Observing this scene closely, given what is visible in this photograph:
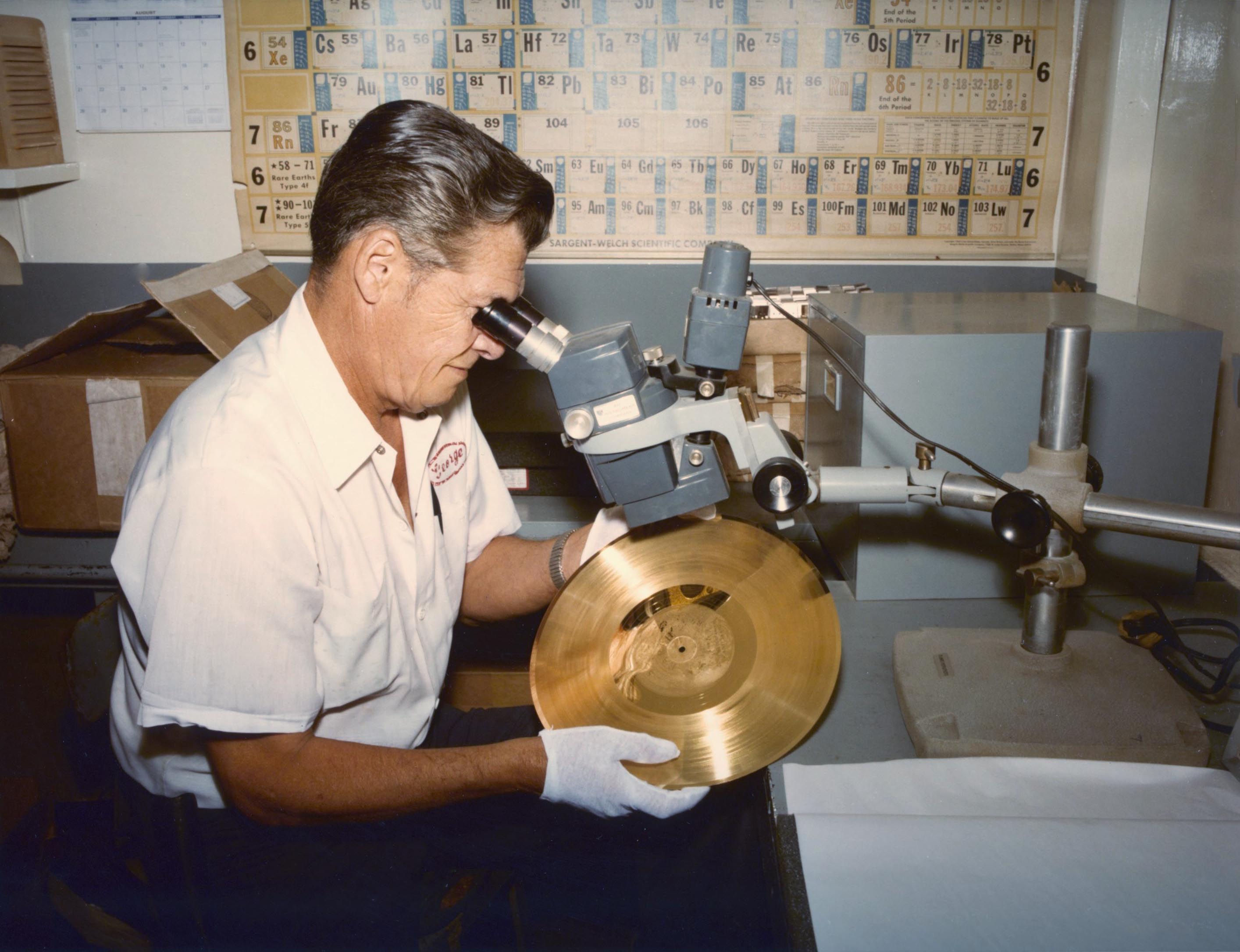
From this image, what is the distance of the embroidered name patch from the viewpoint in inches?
58.3

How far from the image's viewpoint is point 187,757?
1.32 meters

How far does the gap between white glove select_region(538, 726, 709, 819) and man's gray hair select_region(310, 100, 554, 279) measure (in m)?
0.64

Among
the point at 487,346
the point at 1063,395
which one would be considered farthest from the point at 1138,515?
the point at 487,346

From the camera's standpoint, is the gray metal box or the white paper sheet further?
the gray metal box

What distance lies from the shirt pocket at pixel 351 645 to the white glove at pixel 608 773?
0.29 m

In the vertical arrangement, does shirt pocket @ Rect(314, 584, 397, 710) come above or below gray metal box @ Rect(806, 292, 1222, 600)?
below

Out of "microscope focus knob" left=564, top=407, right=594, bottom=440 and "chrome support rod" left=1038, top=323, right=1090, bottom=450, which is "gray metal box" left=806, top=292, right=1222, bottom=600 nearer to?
"chrome support rod" left=1038, top=323, right=1090, bottom=450

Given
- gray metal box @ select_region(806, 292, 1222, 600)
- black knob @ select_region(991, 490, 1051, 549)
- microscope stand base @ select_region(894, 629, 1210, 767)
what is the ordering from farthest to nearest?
gray metal box @ select_region(806, 292, 1222, 600)
microscope stand base @ select_region(894, 629, 1210, 767)
black knob @ select_region(991, 490, 1051, 549)

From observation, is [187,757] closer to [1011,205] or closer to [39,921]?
[39,921]

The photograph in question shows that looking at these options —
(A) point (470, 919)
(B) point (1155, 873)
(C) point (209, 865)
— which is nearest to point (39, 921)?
(C) point (209, 865)

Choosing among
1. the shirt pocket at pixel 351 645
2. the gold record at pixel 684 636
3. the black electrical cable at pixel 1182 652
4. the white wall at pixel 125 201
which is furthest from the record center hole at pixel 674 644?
Answer: the white wall at pixel 125 201

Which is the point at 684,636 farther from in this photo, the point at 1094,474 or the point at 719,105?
the point at 719,105

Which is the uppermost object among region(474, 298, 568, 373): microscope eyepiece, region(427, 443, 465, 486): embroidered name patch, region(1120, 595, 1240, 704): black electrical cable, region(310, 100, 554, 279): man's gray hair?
region(310, 100, 554, 279): man's gray hair

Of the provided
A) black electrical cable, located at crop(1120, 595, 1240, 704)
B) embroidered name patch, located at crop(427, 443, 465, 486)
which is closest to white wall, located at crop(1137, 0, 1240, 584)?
black electrical cable, located at crop(1120, 595, 1240, 704)
